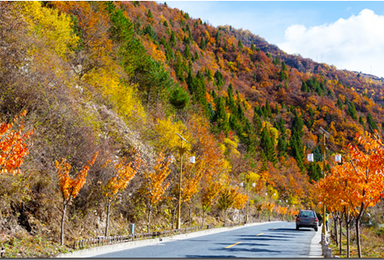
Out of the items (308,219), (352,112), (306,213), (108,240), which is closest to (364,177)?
(108,240)

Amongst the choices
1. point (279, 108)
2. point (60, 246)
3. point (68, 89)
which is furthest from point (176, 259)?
point (279, 108)

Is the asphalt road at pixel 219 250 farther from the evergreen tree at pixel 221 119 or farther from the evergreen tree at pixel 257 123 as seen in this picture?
the evergreen tree at pixel 257 123

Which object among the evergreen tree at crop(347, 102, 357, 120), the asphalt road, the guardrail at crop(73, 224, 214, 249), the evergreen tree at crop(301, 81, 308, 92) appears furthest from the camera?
the evergreen tree at crop(301, 81, 308, 92)

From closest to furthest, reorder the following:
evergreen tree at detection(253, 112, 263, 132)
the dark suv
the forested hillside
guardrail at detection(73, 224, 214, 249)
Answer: guardrail at detection(73, 224, 214, 249) < the forested hillside < the dark suv < evergreen tree at detection(253, 112, 263, 132)

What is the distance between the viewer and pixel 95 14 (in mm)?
44156

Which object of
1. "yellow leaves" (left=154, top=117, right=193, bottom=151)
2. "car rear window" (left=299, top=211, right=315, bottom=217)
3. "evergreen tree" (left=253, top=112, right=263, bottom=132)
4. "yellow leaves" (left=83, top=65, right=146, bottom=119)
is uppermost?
"evergreen tree" (left=253, top=112, right=263, bottom=132)

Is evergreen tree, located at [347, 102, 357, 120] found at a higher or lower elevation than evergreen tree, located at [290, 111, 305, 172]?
higher

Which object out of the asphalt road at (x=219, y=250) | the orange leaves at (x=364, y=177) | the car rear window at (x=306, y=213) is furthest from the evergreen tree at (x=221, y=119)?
the orange leaves at (x=364, y=177)

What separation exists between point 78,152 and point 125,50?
94.5ft

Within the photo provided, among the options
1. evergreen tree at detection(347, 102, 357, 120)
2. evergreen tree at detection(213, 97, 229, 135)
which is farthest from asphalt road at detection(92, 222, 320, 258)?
evergreen tree at detection(347, 102, 357, 120)

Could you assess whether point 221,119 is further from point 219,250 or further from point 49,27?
point 219,250

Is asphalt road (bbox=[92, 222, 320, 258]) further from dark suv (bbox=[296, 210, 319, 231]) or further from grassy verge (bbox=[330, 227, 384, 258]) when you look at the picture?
dark suv (bbox=[296, 210, 319, 231])

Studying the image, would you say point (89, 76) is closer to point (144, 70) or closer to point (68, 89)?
point (68, 89)

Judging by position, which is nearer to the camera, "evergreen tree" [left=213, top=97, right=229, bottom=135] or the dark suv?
the dark suv
